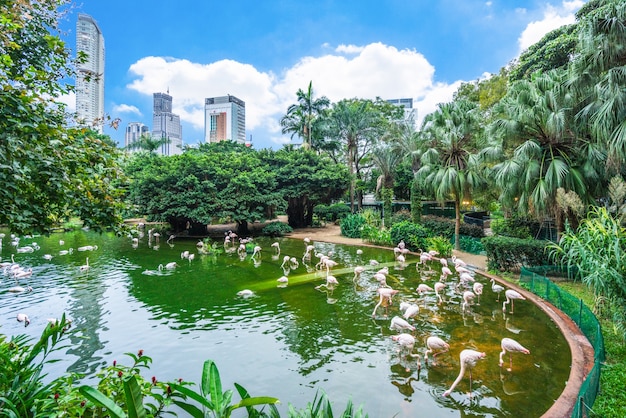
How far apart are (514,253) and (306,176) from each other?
53.5 feet

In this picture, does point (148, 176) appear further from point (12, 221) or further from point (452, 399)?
point (452, 399)

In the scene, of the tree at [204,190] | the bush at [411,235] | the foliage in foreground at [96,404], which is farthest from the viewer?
the tree at [204,190]

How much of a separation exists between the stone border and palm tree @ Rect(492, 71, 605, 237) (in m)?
3.99

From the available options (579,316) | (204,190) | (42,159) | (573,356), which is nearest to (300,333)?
(573,356)

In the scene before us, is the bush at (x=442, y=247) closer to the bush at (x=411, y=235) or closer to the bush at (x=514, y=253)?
the bush at (x=411, y=235)

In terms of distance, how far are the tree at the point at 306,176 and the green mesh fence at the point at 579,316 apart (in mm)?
16817

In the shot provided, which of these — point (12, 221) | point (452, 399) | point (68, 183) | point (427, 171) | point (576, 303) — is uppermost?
point (427, 171)

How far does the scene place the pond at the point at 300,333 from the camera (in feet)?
17.6

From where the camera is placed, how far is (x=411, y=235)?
17766 mm

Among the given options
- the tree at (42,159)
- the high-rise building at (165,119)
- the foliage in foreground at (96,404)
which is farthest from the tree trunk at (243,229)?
the high-rise building at (165,119)

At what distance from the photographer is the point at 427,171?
17.8 m

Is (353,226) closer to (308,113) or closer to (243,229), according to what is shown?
(243,229)

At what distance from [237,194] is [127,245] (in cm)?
754

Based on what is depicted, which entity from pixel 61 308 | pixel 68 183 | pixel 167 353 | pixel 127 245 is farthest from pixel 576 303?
pixel 127 245
